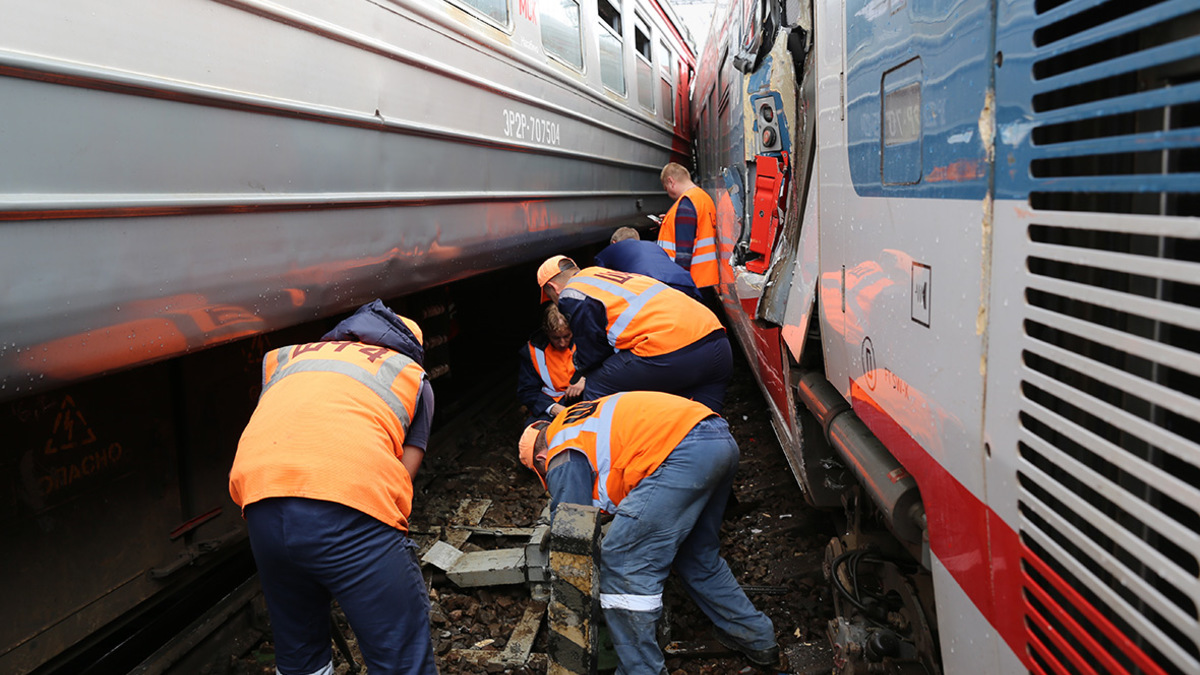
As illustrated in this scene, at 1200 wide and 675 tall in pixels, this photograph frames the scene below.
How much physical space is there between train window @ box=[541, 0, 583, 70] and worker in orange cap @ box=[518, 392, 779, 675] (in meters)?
2.71

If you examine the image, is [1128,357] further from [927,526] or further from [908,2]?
[908,2]

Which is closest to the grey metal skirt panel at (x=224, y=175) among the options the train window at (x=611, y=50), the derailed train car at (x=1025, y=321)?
the derailed train car at (x=1025, y=321)

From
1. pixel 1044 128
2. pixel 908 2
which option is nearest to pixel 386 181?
pixel 908 2

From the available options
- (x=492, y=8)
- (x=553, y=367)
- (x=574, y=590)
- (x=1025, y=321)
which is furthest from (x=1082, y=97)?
(x=553, y=367)

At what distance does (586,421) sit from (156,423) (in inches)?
62.2

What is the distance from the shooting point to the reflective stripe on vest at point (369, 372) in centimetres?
243

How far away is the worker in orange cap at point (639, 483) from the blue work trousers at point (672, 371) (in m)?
0.63

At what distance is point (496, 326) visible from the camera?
8203 millimetres

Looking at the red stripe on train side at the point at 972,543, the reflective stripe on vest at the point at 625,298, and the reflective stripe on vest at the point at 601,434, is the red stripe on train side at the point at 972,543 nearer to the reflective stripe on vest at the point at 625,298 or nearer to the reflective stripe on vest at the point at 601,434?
the reflective stripe on vest at the point at 601,434

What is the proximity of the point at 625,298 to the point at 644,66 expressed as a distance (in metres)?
5.43

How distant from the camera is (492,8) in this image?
4023 mm

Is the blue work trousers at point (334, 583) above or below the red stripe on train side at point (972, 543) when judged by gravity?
below

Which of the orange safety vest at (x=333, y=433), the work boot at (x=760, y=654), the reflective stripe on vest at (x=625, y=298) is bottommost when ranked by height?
the work boot at (x=760, y=654)

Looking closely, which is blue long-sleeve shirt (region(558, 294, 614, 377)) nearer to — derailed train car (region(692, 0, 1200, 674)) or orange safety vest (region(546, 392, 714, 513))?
orange safety vest (region(546, 392, 714, 513))
